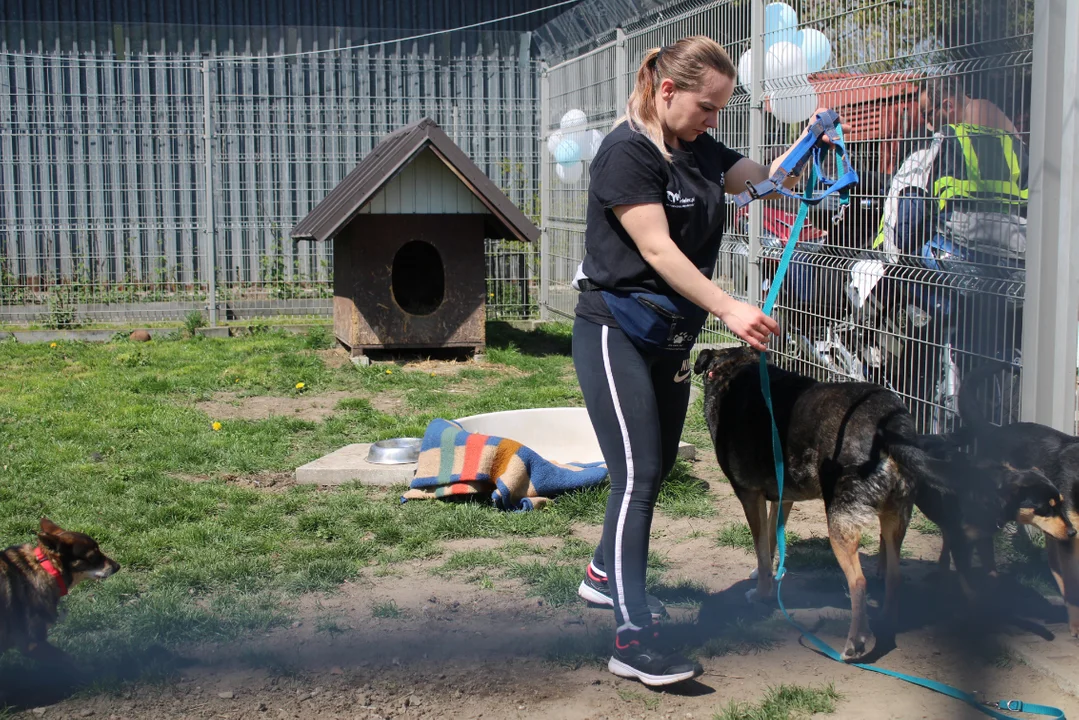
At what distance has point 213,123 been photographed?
1151 cm

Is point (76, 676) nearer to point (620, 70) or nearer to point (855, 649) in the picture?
point (855, 649)

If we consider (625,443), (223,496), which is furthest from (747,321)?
(223,496)

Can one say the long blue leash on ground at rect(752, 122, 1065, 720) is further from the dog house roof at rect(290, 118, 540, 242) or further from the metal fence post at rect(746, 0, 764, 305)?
the dog house roof at rect(290, 118, 540, 242)

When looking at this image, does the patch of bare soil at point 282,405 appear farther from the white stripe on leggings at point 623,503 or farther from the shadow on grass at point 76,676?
the white stripe on leggings at point 623,503

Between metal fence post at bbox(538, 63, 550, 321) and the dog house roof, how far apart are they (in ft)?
8.21

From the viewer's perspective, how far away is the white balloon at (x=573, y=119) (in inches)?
418

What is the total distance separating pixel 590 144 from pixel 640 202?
730 centimetres

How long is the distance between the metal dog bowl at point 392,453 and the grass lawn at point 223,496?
240 mm

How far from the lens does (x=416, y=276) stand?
33.9ft

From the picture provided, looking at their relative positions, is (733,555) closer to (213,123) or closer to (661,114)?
(661,114)

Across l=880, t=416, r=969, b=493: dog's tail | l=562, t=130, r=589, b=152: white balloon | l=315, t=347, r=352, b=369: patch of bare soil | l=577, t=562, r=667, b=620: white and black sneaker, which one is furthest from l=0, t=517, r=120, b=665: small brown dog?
l=562, t=130, r=589, b=152: white balloon

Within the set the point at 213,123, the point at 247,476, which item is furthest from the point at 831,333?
the point at 213,123

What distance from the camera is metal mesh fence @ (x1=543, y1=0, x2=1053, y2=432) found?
4418 mm

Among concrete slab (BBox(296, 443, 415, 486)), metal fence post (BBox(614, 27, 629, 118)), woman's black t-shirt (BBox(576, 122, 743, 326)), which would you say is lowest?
concrete slab (BBox(296, 443, 415, 486))
